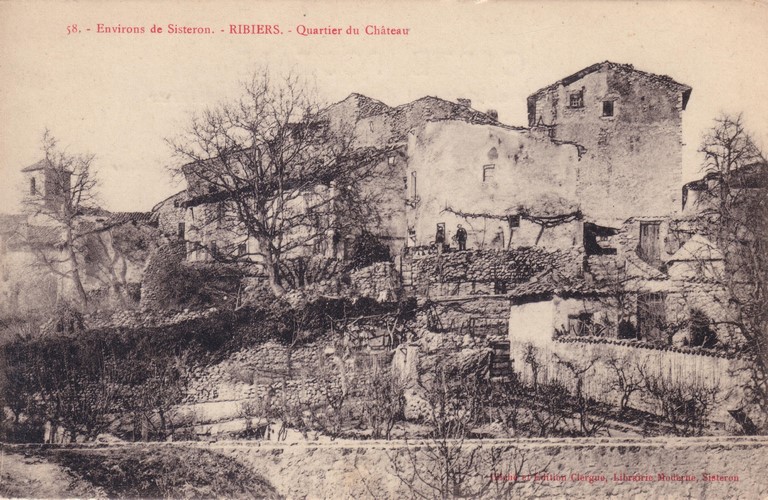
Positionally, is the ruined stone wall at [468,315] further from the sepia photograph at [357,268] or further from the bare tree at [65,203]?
the bare tree at [65,203]

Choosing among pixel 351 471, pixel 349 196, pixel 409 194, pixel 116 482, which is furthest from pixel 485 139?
pixel 116 482

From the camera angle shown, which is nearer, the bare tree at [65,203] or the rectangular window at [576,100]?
the bare tree at [65,203]

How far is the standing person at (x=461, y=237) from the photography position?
8383 mm

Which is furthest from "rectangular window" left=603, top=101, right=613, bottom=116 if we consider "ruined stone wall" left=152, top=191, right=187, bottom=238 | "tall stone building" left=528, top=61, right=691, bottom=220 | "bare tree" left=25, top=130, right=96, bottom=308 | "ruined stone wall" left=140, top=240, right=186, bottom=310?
"bare tree" left=25, top=130, right=96, bottom=308

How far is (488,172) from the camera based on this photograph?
8578 millimetres

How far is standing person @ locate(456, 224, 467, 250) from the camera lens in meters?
8.38

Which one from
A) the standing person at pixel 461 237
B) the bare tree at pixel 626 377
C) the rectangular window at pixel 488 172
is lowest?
the bare tree at pixel 626 377

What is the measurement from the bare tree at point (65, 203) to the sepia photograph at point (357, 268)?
32 millimetres

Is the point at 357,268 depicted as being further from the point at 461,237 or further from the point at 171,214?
the point at 171,214

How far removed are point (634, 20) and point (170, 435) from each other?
742 cm

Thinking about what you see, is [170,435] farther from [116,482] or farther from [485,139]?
[485,139]

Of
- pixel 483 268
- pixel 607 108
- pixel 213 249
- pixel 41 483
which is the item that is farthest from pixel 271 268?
pixel 607 108

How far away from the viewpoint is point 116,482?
695 centimetres

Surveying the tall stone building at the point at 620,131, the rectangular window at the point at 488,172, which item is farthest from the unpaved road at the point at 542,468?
the rectangular window at the point at 488,172
